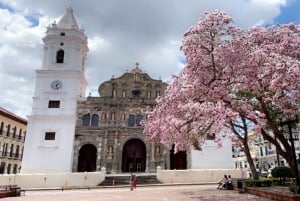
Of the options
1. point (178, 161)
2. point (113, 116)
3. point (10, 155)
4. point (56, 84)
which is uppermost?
point (56, 84)

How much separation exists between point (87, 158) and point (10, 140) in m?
17.3

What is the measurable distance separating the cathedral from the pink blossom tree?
21.9 metres

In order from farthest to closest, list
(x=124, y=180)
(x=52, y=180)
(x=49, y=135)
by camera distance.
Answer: (x=49, y=135), (x=124, y=180), (x=52, y=180)

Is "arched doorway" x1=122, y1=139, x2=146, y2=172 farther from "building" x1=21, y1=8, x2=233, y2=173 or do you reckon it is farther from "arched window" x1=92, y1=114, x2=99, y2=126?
"arched window" x1=92, y1=114, x2=99, y2=126

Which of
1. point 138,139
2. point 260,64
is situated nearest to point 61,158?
point 138,139

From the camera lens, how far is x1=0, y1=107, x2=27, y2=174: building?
141 ft

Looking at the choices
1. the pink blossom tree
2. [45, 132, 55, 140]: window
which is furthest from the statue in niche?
the pink blossom tree

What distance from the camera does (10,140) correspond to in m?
45.1

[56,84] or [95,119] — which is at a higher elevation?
[56,84]

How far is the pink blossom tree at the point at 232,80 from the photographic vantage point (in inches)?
440

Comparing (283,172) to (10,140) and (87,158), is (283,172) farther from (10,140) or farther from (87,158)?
(10,140)

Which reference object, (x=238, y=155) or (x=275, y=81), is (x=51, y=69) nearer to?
(x=275, y=81)

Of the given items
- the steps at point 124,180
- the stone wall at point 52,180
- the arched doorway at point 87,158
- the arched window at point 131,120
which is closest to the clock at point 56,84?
the arched doorway at point 87,158

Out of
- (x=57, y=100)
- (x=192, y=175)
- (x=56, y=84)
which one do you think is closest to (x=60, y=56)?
(x=56, y=84)
